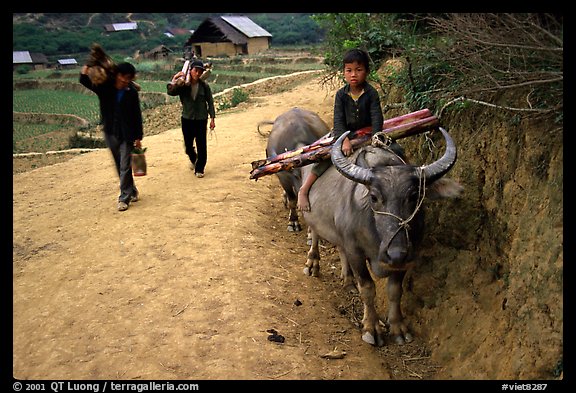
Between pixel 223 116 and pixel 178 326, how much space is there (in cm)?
1004

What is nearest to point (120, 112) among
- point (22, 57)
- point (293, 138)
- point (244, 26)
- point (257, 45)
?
point (293, 138)

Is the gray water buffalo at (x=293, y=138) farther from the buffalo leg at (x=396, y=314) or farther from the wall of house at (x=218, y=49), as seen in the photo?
the wall of house at (x=218, y=49)

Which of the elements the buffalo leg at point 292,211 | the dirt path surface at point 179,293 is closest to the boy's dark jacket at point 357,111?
the dirt path surface at point 179,293

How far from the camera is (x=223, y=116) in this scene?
13586mm

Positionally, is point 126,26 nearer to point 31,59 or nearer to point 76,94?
point 31,59

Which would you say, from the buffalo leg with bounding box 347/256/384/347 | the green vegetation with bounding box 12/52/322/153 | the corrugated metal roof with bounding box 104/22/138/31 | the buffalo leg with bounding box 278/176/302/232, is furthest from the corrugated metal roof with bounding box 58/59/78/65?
the buffalo leg with bounding box 347/256/384/347

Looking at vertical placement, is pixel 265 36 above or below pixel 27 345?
above

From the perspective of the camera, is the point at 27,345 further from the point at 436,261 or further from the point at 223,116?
the point at 223,116

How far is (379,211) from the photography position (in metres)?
3.61

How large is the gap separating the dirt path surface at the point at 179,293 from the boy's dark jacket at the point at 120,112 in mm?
1048

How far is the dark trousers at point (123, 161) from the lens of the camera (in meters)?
6.59

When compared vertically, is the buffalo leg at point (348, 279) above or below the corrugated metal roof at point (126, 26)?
below

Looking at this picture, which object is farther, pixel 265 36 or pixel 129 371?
pixel 265 36
